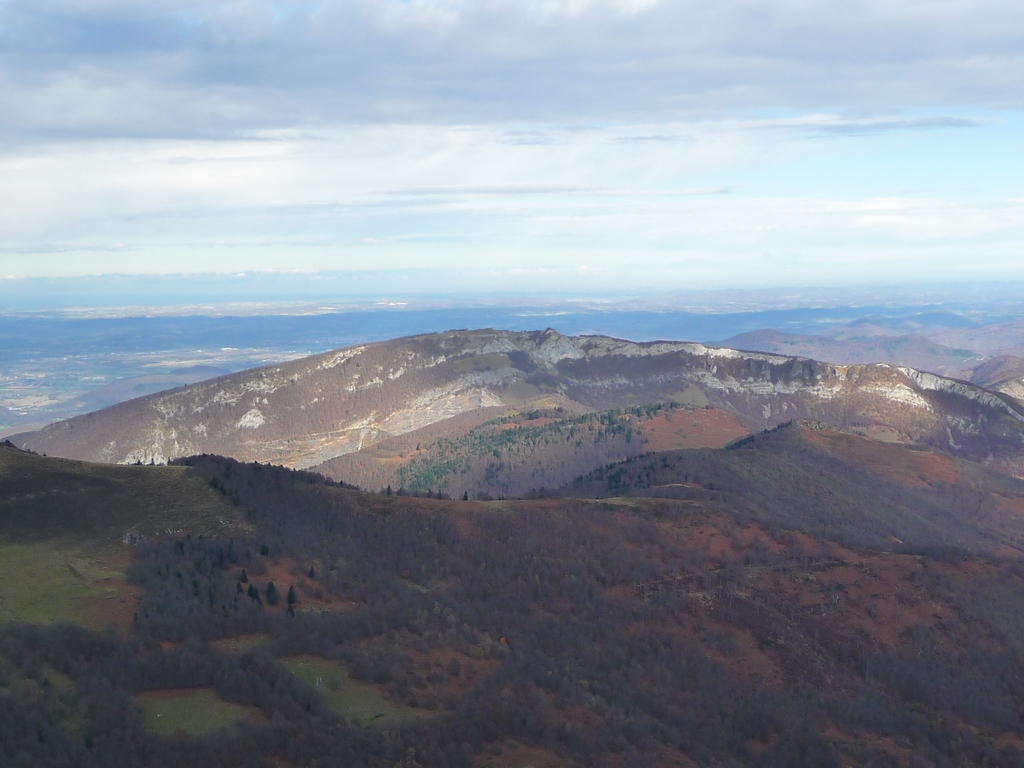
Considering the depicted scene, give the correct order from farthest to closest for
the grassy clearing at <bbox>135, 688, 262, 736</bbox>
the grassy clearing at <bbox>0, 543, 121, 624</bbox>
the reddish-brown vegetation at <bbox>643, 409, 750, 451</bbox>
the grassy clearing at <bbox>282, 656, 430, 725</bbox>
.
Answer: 1. the reddish-brown vegetation at <bbox>643, 409, 750, 451</bbox>
2. the grassy clearing at <bbox>0, 543, 121, 624</bbox>
3. the grassy clearing at <bbox>282, 656, 430, 725</bbox>
4. the grassy clearing at <bbox>135, 688, 262, 736</bbox>

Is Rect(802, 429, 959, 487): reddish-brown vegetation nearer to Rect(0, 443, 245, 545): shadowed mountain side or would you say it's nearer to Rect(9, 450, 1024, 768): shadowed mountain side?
Rect(9, 450, 1024, 768): shadowed mountain side

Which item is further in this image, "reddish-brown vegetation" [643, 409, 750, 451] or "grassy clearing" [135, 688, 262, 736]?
"reddish-brown vegetation" [643, 409, 750, 451]

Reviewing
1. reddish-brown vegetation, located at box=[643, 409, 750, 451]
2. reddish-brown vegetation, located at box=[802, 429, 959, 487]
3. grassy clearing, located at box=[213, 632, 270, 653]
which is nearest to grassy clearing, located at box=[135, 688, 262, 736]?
grassy clearing, located at box=[213, 632, 270, 653]

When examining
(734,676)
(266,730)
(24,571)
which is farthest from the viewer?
(734,676)

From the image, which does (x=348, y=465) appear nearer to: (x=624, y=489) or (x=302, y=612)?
(x=624, y=489)

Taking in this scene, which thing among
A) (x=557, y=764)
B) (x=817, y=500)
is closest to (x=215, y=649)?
(x=557, y=764)

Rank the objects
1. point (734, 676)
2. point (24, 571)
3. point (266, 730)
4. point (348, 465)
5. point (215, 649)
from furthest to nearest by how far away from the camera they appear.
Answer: point (348, 465) → point (734, 676) → point (24, 571) → point (215, 649) → point (266, 730)

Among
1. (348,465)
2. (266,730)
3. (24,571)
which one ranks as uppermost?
(24,571)
